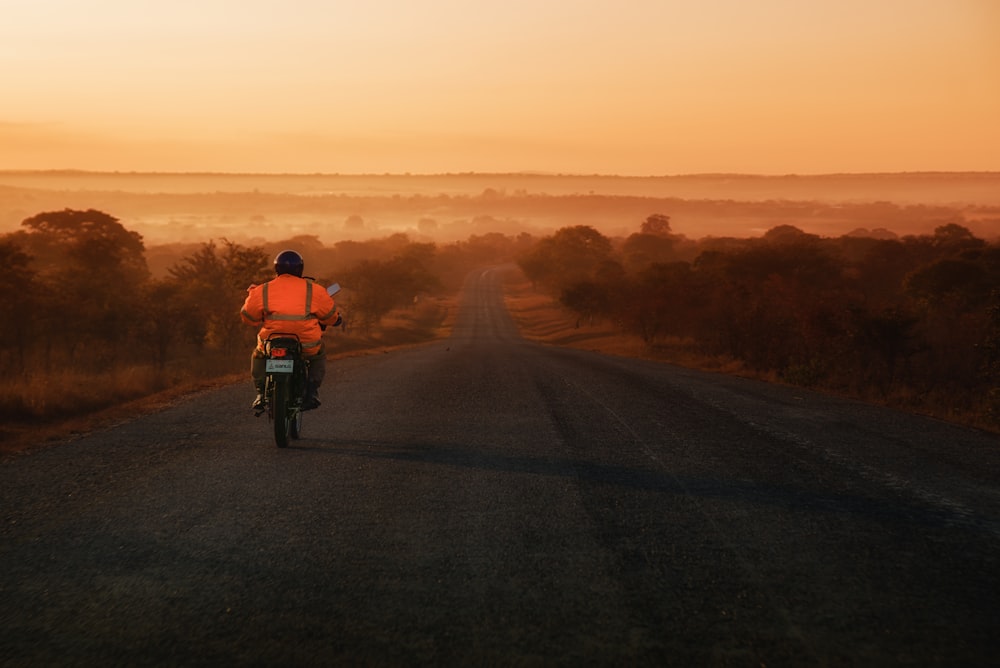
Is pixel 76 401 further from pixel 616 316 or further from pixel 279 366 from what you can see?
pixel 616 316

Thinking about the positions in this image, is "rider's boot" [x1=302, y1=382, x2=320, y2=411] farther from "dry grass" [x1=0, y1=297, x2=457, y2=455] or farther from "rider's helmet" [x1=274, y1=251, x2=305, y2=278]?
"dry grass" [x1=0, y1=297, x2=457, y2=455]

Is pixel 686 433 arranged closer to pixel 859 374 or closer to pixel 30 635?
pixel 30 635

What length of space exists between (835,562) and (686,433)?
4.35 m

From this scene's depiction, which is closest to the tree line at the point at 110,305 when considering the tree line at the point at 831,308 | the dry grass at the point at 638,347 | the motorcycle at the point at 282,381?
the motorcycle at the point at 282,381

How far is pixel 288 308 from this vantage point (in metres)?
8.26

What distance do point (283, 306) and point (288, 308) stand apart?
58mm

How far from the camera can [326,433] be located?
9281 mm

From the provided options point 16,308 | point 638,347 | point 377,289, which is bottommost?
point 638,347

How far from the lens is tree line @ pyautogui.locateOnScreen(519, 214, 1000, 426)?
2031cm

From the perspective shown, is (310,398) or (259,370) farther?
(310,398)

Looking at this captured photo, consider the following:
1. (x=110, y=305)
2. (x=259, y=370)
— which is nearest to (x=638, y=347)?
(x=110, y=305)

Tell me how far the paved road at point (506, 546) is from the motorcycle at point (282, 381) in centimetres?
38

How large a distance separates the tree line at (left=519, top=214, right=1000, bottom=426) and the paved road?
7.57m

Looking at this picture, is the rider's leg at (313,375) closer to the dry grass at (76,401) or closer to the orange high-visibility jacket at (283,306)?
the orange high-visibility jacket at (283,306)
